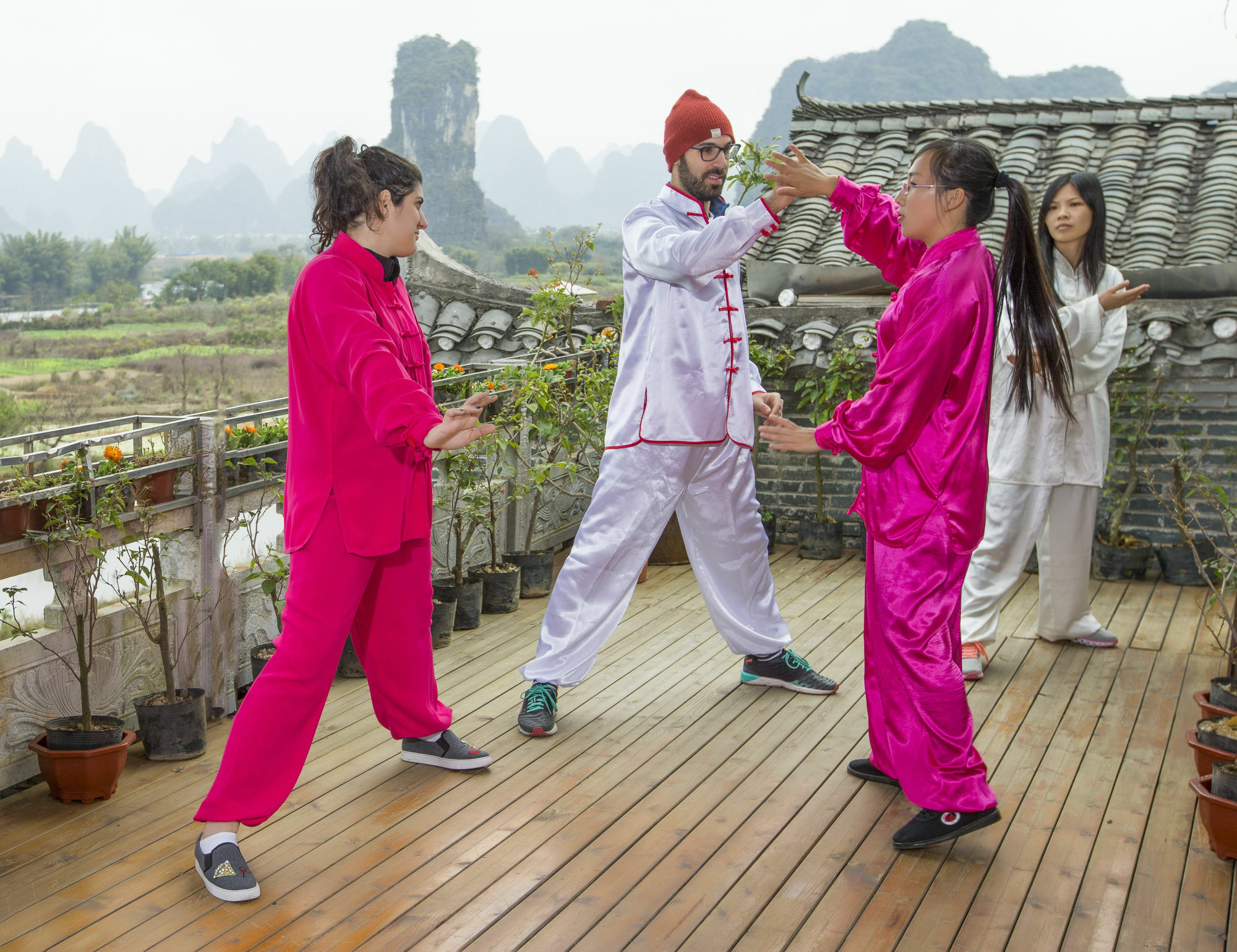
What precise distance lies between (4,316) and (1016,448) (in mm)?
18030

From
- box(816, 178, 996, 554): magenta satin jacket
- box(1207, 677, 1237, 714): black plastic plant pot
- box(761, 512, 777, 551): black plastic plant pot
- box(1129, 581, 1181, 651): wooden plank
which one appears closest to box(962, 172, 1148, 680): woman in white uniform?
box(1129, 581, 1181, 651): wooden plank

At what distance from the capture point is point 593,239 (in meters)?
4.96

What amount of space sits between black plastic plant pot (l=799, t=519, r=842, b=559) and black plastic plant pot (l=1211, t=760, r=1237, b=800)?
291 centimetres

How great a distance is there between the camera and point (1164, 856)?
2408mm

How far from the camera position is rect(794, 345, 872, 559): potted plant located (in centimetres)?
511

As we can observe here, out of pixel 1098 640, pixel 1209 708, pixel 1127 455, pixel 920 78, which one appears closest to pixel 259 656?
pixel 1209 708

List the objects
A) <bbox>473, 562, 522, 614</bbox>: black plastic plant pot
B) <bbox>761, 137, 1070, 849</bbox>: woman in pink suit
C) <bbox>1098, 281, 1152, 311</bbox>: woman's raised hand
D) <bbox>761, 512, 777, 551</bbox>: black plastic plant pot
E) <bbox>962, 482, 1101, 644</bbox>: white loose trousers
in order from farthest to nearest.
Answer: <bbox>761, 512, 777, 551</bbox>: black plastic plant pot, <bbox>473, 562, 522, 614</bbox>: black plastic plant pot, <bbox>962, 482, 1101, 644</bbox>: white loose trousers, <bbox>1098, 281, 1152, 311</bbox>: woman's raised hand, <bbox>761, 137, 1070, 849</bbox>: woman in pink suit

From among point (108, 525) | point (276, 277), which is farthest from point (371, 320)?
point (276, 277)

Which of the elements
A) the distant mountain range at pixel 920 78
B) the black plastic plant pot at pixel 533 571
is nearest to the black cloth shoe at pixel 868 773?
the black plastic plant pot at pixel 533 571

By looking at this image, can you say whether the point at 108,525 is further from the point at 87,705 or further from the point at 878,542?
the point at 878,542

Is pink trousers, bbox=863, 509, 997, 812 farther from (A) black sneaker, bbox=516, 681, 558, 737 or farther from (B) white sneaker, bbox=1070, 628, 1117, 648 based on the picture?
(B) white sneaker, bbox=1070, 628, 1117, 648

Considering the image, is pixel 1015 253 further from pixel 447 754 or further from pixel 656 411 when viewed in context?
pixel 447 754

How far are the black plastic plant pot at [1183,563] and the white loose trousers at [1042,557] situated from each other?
39.0 inches

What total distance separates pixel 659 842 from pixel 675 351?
1.37m
